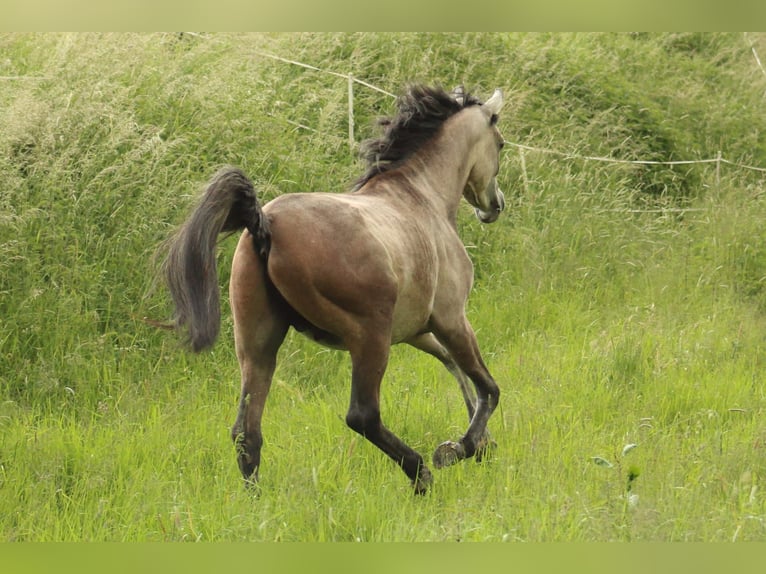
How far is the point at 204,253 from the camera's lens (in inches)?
195

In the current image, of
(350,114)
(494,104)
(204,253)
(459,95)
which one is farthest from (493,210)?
(350,114)

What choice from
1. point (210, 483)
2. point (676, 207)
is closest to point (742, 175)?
point (676, 207)

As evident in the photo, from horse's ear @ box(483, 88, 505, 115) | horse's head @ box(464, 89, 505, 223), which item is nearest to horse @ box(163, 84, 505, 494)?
horse's head @ box(464, 89, 505, 223)

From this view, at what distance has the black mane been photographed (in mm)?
6625

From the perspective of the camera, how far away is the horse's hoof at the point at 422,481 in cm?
552

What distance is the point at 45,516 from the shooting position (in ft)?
17.3

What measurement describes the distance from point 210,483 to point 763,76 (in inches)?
405

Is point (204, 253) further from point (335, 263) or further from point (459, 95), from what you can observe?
point (459, 95)

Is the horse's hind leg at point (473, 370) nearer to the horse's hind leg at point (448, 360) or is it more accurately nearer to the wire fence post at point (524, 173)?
the horse's hind leg at point (448, 360)

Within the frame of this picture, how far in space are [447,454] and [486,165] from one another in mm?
2214

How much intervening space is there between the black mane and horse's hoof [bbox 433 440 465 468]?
174cm

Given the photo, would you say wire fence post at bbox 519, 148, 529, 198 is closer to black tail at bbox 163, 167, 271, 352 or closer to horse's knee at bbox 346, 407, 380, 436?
horse's knee at bbox 346, 407, 380, 436

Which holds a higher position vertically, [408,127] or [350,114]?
[408,127]

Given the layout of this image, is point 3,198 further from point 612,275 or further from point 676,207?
point 676,207
